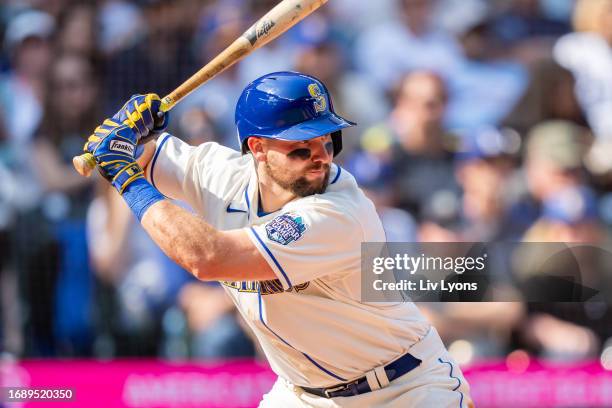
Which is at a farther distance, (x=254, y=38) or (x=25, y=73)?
(x=25, y=73)

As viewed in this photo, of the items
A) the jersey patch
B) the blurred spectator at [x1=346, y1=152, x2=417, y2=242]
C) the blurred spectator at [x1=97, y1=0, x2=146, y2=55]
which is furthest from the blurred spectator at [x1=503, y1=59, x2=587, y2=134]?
the jersey patch

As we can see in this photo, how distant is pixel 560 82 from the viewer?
21.9 feet

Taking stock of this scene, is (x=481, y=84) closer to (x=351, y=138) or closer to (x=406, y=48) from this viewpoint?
(x=406, y=48)

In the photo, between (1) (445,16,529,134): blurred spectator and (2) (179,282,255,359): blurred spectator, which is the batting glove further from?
(1) (445,16,529,134): blurred spectator

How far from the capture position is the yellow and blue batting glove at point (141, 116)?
3687 millimetres

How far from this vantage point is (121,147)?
11.6 feet

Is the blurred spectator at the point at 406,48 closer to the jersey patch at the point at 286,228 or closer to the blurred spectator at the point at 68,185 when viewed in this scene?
the blurred spectator at the point at 68,185

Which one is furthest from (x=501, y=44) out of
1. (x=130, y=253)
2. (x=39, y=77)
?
(x=39, y=77)

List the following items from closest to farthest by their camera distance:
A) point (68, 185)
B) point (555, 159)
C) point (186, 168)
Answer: point (186, 168) → point (555, 159) → point (68, 185)

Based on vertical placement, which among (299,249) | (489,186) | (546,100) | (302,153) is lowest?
(299,249)

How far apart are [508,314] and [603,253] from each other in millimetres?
729

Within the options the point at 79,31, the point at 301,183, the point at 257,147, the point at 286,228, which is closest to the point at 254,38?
the point at 257,147

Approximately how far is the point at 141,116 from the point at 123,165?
12.5 inches

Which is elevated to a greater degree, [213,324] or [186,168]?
[186,168]
